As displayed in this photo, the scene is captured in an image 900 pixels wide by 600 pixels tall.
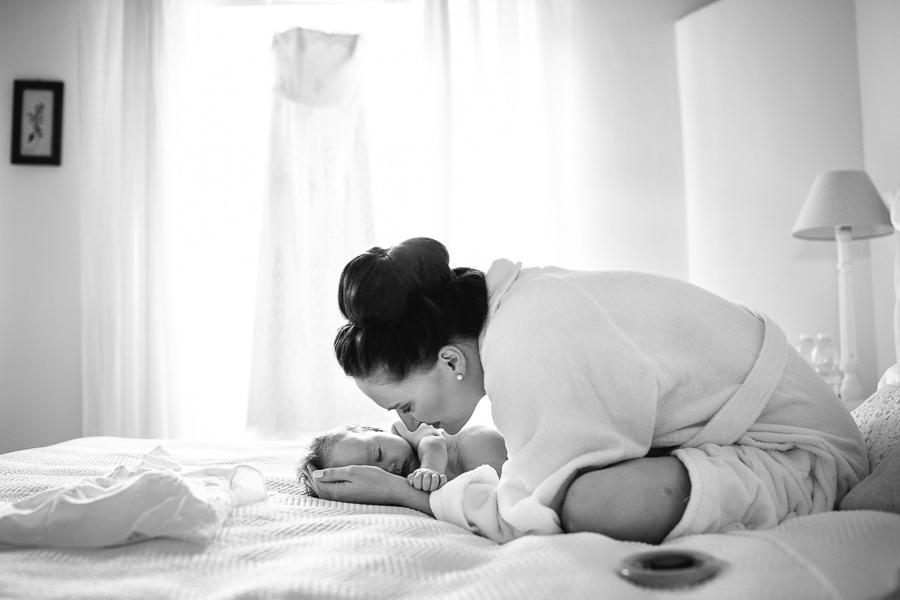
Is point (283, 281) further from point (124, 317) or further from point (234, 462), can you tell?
point (234, 462)

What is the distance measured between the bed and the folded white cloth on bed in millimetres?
17

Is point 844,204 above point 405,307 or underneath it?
above

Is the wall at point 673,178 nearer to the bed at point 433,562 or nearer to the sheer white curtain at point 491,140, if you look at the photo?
the sheer white curtain at point 491,140

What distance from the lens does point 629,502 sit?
3.52ft

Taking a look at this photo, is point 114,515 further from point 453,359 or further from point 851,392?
point 851,392

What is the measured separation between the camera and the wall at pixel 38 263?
12.3ft

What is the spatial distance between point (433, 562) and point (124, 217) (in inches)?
127

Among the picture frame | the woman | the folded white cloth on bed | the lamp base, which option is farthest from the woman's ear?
the picture frame

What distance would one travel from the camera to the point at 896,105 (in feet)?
10.1

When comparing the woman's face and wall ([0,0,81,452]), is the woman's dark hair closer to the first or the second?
the woman's face

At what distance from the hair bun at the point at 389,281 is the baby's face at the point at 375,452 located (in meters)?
0.48

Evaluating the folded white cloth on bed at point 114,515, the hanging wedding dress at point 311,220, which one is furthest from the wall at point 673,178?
the folded white cloth on bed at point 114,515

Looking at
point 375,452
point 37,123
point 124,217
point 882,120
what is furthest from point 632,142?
point 37,123

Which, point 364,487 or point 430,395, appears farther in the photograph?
point 364,487
